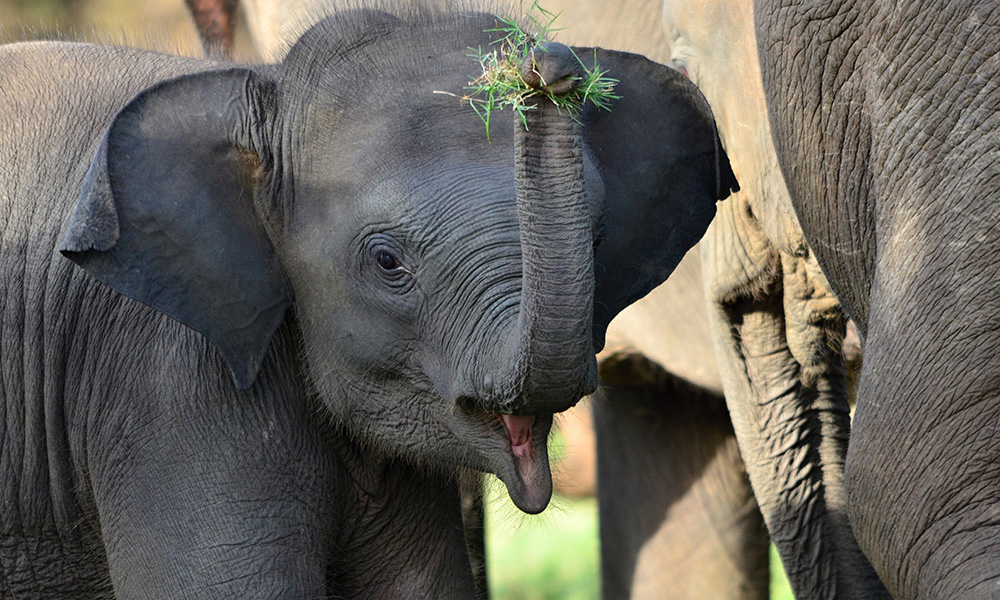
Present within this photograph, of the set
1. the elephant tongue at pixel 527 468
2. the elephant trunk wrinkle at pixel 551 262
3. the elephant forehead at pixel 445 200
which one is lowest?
the elephant tongue at pixel 527 468

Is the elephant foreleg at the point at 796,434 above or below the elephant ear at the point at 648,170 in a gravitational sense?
below

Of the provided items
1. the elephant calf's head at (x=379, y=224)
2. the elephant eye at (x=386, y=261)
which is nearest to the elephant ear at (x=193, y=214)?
the elephant calf's head at (x=379, y=224)

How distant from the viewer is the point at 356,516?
266 centimetres

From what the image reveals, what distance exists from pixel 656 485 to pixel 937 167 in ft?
8.89

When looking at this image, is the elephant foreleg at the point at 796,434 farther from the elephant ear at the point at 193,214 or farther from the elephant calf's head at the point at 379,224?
the elephant ear at the point at 193,214

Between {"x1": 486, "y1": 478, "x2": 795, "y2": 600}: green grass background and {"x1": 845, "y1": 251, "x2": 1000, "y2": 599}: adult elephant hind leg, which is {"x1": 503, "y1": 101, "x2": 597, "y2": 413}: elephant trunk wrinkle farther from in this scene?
{"x1": 486, "y1": 478, "x2": 795, "y2": 600}: green grass background

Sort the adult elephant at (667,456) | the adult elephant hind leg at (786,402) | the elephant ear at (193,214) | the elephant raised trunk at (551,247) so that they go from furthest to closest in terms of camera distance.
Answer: the adult elephant at (667,456) < the adult elephant hind leg at (786,402) < the elephant ear at (193,214) < the elephant raised trunk at (551,247)

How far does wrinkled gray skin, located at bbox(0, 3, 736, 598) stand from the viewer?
7.41 feet

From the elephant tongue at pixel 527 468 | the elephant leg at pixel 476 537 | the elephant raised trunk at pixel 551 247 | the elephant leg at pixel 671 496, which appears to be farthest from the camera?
the elephant leg at pixel 671 496

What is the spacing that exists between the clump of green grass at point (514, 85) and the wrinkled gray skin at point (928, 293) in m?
0.41

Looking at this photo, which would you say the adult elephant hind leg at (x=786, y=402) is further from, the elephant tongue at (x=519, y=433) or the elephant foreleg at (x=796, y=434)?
the elephant tongue at (x=519, y=433)

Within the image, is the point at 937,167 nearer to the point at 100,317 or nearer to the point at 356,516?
the point at 356,516

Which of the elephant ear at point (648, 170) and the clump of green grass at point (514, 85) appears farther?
the elephant ear at point (648, 170)

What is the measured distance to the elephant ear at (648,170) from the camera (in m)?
2.58
